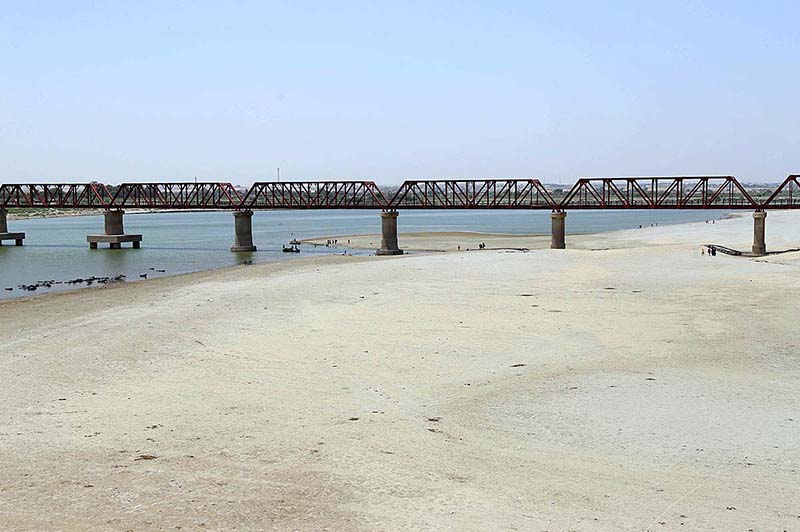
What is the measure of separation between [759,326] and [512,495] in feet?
49.8

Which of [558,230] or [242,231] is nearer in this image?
[558,230]

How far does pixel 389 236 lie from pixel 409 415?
57.8 meters

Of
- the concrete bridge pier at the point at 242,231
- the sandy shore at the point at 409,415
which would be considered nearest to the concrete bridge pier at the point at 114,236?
the concrete bridge pier at the point at 242,231

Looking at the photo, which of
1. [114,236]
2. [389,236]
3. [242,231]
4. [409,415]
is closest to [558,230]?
[389,236]

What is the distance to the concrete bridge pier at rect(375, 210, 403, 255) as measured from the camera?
235ft

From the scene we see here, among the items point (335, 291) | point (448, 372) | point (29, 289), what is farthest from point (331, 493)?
point (29, 289)

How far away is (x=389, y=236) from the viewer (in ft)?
237

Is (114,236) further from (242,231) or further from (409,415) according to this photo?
(409,415)

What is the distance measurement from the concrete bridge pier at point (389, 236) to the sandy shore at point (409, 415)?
41.3 metres

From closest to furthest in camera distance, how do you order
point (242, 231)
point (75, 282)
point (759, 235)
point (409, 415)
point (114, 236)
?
point (409, 415), point (75, 282), point (759, 235), point (242, 231), point (114, 236)

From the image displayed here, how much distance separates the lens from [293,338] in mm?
22656

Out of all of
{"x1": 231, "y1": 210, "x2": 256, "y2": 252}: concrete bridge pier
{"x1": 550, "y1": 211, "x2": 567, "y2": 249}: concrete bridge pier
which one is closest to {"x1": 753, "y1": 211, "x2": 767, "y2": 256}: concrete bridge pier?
{"x1": 550, "y1": 211, "x2": 567, "y2": 249}: concrete bridge pier

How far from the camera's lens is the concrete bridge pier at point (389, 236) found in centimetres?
7150

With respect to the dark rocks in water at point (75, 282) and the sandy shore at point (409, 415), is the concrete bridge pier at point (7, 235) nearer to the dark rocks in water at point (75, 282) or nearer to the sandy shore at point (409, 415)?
the dark rocks in water at point (75, 282)
